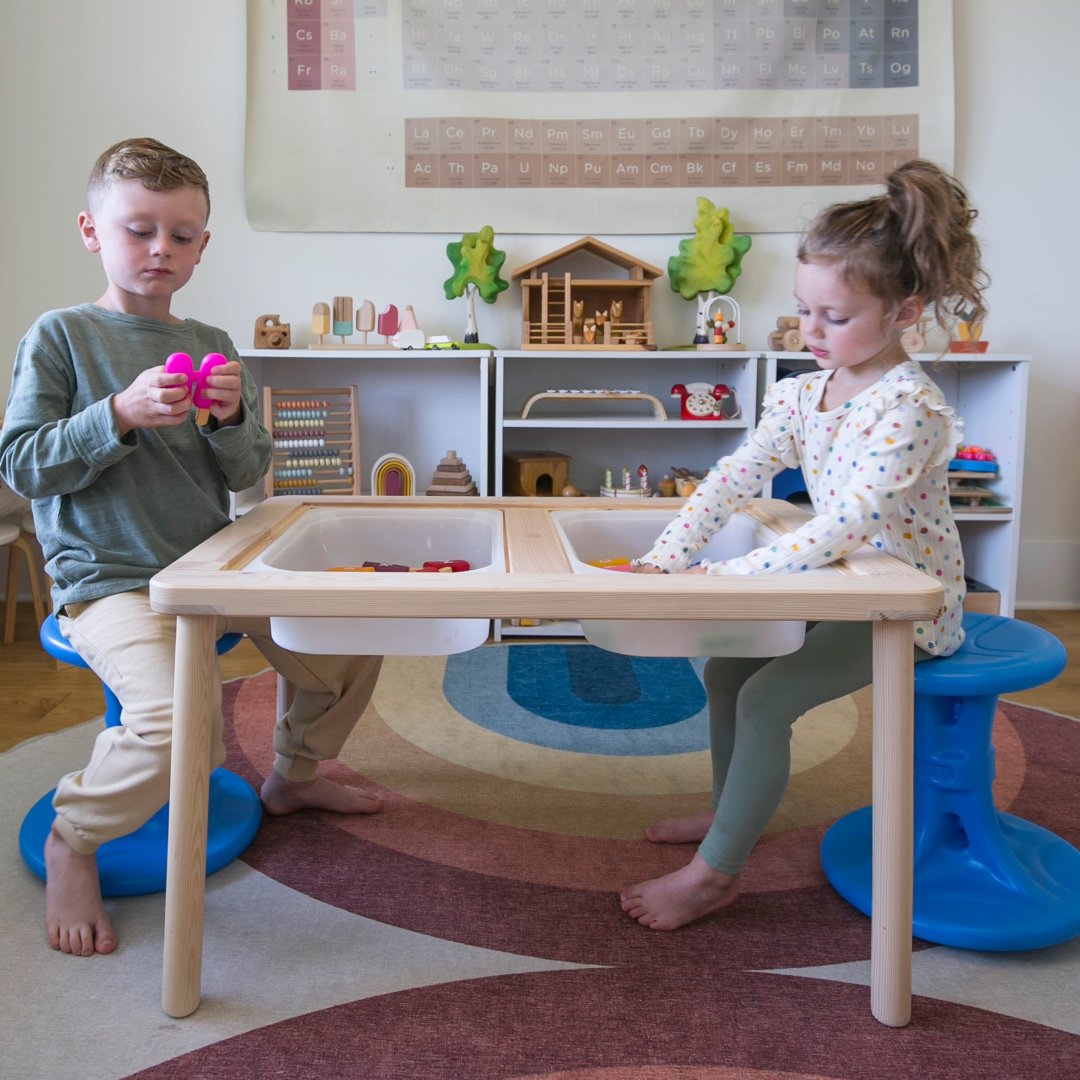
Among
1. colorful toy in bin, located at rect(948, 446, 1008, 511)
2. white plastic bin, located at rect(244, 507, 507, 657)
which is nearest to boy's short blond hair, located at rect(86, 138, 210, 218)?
white plastic bin, located at rect(244, 507, 507, 657)

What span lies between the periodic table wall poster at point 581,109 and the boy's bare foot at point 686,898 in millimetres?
2128

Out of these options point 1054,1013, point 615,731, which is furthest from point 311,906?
point 1054,1013

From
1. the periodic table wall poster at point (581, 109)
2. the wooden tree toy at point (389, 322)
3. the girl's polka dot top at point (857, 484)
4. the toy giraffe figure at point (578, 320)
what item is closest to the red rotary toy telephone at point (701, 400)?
the toy giraffe figure at point (578, 320)

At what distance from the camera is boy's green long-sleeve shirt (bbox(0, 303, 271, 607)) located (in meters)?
1.22

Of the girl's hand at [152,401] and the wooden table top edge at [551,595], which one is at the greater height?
the girl's hand at [152,401]

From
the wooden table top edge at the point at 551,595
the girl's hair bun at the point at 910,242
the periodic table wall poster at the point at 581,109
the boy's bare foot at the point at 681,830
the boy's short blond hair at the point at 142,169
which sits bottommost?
the boy's bare foot at the point at 681,830

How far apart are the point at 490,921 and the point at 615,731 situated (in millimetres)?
758

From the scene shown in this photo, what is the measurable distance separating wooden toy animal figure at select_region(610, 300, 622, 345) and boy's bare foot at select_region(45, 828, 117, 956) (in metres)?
2.02

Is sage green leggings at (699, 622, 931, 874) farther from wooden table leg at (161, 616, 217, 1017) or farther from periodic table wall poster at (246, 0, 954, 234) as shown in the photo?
periodic table wall poster at (246, 0, 954, 234)

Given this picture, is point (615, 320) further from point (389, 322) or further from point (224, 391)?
point (224, 391)

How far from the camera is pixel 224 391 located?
1.26 meters

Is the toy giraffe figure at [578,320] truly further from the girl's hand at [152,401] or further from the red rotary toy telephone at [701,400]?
the girl's hand at [152,401]

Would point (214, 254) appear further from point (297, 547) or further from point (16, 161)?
point (297, 547)

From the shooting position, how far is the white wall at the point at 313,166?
2.77 m
